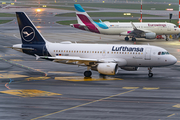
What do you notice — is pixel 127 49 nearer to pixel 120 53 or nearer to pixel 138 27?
pixel 120 53

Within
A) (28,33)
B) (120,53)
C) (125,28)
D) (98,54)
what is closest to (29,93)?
(98,54)

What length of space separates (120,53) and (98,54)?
110 inches

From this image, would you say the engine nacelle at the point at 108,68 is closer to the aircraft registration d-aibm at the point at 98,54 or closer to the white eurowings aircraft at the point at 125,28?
the aircraft registration d-aibm at the point at 98,54

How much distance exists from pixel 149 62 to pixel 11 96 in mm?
17622

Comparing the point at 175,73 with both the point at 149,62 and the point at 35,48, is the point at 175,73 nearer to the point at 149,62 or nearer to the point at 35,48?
the point at 149,62

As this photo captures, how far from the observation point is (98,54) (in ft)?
127

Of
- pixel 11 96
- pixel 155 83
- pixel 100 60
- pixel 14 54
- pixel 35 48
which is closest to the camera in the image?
pixel 11 96

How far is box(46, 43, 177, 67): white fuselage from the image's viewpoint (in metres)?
37.7

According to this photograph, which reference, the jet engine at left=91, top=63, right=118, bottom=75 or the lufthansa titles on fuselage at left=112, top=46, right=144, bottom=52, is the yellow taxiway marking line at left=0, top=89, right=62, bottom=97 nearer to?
the jet engine at left=91, top=63, right=118, bottom=75

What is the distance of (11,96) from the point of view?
28.8 m

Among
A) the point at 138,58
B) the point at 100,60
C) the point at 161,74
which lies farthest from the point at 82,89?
the point at 161,74

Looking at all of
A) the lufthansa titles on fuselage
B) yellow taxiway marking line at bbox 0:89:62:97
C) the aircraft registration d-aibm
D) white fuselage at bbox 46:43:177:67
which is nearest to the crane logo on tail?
the aircraft registration d-aibm

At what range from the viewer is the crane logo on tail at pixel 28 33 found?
133ft

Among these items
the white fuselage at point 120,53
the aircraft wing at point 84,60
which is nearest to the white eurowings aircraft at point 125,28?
the white fuselage at point 120,53
